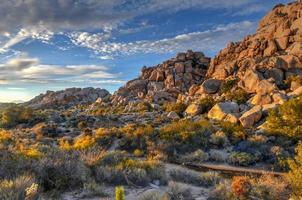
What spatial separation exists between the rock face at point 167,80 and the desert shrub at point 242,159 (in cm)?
4193

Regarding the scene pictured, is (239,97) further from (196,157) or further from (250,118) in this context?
(196,157)

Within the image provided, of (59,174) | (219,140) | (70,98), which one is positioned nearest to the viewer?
(59,174)

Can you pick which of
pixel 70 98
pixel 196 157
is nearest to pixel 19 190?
pixel 196 157

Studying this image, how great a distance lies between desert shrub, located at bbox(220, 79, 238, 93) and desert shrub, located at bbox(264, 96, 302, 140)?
26888mm

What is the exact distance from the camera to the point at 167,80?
2670 inches

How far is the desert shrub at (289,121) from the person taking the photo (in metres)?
18.3

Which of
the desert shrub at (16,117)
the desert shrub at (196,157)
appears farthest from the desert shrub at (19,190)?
the desert shrub at (16,117)

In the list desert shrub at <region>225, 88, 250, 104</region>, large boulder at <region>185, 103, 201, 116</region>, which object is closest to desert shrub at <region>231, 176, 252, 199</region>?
large boulder at <region>185, 103, 201, 116</region>

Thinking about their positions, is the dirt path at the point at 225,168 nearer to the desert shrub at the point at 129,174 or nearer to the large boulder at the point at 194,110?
the desert shrub at the point at 129,174

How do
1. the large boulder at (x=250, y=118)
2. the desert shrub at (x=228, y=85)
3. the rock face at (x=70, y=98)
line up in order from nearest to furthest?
1. the large boulder at (x=250, y=118)
2. the desert shrub at (x=228, y=85)
3. the rock face at (x=70, y=98)

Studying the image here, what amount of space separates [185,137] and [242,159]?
16.0ft

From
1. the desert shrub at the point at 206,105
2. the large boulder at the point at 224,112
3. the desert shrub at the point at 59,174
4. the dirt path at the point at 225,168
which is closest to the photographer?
the desert shrub at the point at 59,174

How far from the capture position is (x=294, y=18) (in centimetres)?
5844

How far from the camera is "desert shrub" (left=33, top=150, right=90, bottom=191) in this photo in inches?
351
